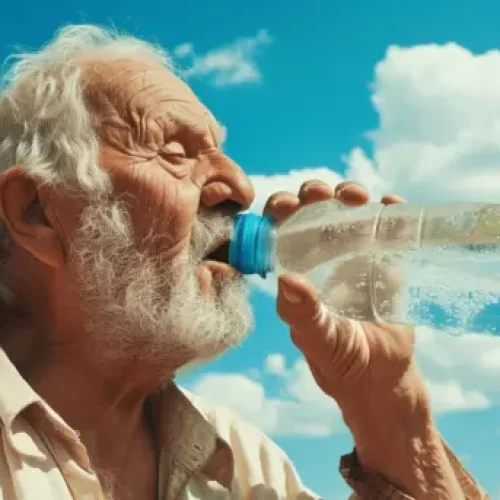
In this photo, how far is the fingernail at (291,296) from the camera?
7.31 feet

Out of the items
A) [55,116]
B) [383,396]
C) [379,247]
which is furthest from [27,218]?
[383,396]

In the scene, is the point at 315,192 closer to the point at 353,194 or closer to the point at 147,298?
the point at 353,194

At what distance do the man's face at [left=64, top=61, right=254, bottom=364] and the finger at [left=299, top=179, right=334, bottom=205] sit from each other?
0.14 metres

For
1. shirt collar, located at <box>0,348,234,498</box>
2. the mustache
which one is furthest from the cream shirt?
the mustache

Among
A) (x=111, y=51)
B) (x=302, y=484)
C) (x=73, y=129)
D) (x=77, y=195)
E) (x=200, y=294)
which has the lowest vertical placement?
(x=302, y=484)

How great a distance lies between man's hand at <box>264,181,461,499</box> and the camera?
249 cm

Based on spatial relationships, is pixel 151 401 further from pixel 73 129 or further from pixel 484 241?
pixel 484 241

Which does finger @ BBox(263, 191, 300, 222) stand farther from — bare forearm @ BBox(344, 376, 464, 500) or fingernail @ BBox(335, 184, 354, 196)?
bare forearm @ BBox(344, 376, 464, 500)

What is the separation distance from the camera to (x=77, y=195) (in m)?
2.46

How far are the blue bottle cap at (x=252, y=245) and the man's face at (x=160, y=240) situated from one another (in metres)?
0.05

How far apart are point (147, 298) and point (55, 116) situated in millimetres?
542

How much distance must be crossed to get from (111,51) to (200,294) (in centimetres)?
79

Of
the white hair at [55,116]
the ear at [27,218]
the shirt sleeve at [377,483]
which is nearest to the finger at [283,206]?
the white hair at [55,116]

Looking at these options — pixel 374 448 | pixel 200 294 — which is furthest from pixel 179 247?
pixel 374 448
